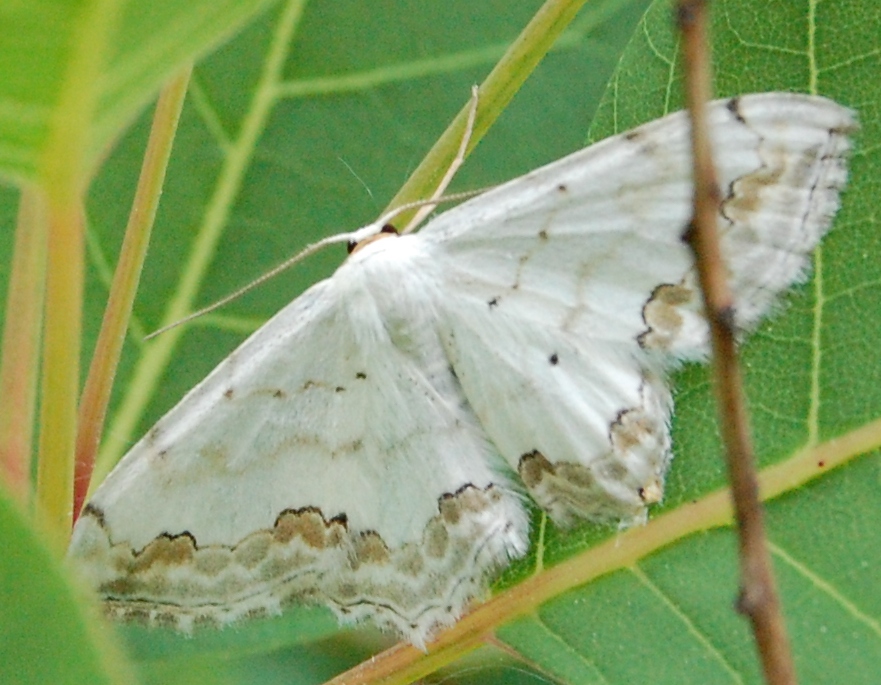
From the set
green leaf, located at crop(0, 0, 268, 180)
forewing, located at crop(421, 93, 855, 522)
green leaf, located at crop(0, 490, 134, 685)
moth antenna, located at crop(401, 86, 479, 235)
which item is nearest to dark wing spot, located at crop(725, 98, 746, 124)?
forewing, located at crop(421, 93, 855, 522)

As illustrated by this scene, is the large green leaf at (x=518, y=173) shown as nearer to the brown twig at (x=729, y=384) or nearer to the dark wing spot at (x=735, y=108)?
the dark wing spot at (x=735, y=108)

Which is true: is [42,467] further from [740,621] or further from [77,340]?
[740,621]

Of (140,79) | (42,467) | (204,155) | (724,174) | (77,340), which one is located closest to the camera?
(140,79)

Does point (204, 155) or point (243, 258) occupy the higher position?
point (204, 155)

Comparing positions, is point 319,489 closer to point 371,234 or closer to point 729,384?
point 371,234

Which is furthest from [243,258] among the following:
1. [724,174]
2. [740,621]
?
[740,621]

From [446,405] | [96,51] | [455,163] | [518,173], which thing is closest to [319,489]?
[446,405]
